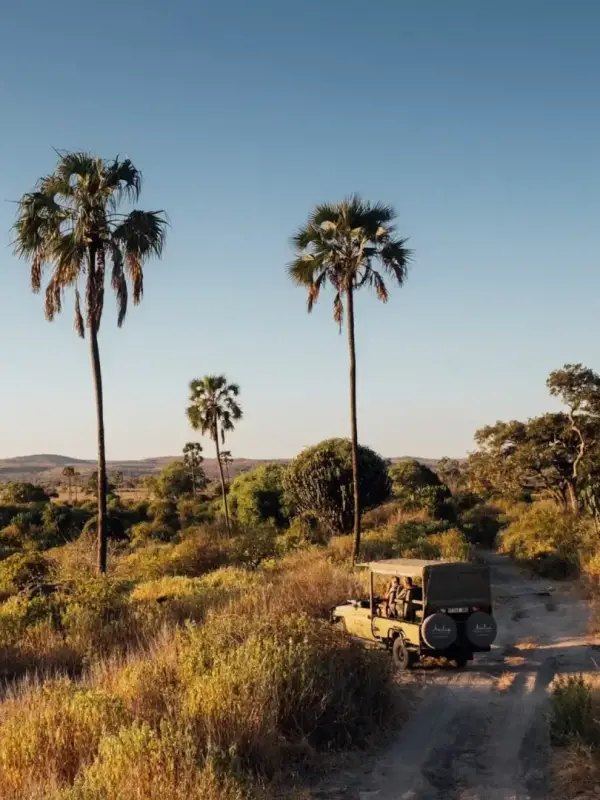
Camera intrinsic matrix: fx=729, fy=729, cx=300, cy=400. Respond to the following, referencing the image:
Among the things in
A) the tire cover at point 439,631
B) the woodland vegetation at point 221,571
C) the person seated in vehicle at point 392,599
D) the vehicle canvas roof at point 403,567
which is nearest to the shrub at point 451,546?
the woodland vegetation at point 221,571

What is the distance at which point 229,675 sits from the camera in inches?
305

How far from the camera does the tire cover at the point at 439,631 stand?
11750 millimetres

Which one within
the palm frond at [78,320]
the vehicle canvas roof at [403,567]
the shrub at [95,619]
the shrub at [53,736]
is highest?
the palm frond at [78,320]

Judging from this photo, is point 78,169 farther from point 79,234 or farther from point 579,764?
point 579,764

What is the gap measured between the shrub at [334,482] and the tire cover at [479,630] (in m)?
23.2

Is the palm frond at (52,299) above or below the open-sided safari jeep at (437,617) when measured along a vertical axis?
above

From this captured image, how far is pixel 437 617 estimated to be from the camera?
11.9 m

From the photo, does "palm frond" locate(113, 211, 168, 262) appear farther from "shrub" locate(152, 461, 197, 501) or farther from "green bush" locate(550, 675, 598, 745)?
"shrub" locate(152, 461, 197, 501)

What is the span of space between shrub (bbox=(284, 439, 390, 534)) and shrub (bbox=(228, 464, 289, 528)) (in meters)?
5.29

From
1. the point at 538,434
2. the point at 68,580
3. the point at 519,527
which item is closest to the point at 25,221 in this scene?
the point at 68,580

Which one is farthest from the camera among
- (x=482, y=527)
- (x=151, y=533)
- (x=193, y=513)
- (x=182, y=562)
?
(x=193, y=513)

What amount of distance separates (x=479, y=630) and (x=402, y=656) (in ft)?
4.50

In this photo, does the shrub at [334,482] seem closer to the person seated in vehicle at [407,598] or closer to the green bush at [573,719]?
the person seated in vehicle at [407,598]

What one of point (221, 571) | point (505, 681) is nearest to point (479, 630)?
point (505, 681)
